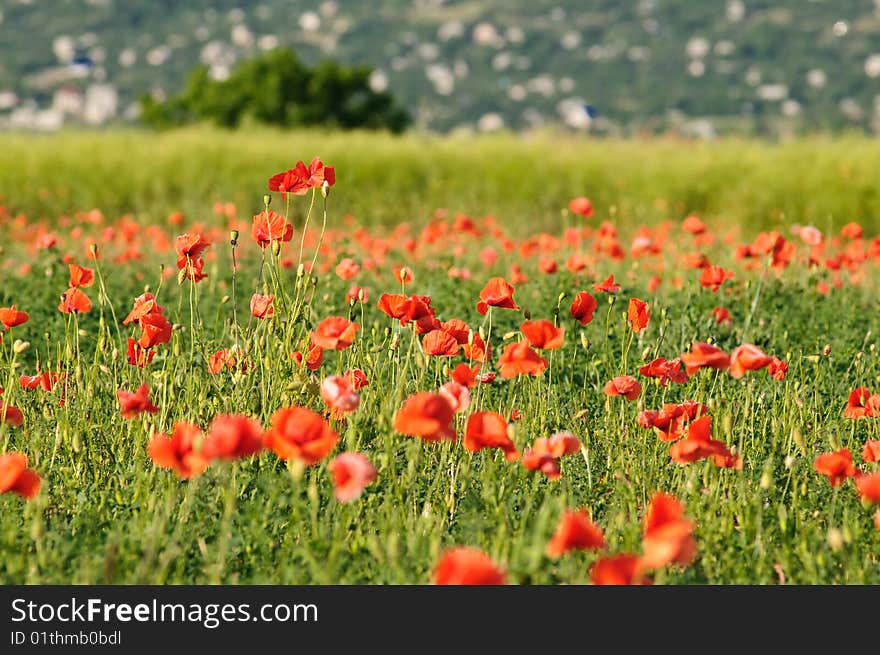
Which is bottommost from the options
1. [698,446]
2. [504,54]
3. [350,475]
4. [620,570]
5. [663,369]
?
[620,570]

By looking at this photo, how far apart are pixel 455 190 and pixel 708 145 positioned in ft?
12.6

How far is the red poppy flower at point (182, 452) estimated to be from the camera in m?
1.66

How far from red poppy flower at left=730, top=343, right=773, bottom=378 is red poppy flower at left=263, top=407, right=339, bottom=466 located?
0.91 meters

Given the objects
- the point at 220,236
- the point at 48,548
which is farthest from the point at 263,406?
the point at 220,236

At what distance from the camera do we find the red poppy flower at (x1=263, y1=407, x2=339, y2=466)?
1.66 metres

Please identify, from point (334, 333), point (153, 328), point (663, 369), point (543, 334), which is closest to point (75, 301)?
point (153, 328)

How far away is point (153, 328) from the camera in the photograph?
2.50 metres

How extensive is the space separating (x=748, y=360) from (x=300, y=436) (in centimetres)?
96

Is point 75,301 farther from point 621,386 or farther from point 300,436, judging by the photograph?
point 621,386

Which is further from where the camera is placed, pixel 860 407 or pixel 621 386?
pixel 860 407

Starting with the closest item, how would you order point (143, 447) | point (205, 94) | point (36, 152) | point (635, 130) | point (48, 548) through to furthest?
1. point (48, 548)
2. point (143, 447)
3. point (36, 152)
4. point (635, 130)
5. point (205, 94)

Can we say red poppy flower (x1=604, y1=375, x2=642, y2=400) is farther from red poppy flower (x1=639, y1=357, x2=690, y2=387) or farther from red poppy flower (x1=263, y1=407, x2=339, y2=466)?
red poppy flower (x1=263, y1=407, x2=339, y2=466)

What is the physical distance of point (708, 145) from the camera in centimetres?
1307

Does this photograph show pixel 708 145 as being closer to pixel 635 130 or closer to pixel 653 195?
pixel 635 130
